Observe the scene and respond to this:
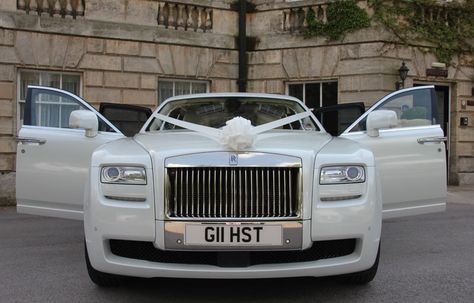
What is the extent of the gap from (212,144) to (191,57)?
9.84 meters

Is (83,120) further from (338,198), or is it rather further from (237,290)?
(338,198)

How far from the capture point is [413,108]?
18.5 feet

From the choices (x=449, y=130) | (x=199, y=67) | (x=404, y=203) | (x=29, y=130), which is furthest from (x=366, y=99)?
(x=29, y=130)

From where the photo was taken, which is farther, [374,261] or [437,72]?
[437,72]

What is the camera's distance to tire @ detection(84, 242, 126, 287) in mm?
4279

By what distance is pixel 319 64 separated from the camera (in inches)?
534

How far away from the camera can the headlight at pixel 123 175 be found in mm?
3803

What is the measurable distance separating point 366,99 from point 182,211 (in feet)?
33.1

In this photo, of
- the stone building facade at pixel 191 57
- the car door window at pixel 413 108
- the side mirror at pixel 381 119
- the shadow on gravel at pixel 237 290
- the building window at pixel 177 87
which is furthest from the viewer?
the building window at pixel 177 87

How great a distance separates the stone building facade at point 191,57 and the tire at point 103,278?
7.87m

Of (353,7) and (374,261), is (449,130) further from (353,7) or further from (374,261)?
(374,261)

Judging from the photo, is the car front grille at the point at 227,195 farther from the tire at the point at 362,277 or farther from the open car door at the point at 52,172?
the open car door at the point at 52,172

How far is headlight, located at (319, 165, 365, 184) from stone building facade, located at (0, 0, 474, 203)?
9.32 meters

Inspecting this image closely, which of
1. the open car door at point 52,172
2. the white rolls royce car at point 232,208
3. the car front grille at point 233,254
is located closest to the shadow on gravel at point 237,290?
the white rolls royce car at point 232,208
